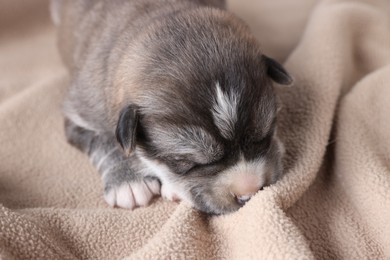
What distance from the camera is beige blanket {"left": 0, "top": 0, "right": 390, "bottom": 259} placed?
1955mm

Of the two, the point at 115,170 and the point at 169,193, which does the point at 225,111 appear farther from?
the point at 115,170

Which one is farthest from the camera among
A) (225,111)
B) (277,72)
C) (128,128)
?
(277,72)

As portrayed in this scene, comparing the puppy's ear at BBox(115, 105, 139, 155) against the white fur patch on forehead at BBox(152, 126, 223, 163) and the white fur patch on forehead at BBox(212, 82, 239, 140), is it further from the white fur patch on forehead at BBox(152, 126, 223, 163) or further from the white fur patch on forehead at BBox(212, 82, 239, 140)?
the white fur patch on forehead at BBox(212, 82, 239, 140)

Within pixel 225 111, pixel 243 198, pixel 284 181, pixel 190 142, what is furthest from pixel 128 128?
pixel 284 181

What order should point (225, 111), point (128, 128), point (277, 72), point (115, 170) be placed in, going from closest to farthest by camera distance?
point (225, 111) < point (128, 128) < point (277, 72) < point (115, 170)

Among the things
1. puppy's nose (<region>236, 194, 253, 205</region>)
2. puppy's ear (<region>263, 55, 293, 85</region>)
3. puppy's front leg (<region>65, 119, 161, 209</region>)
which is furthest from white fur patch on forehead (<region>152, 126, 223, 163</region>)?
puppy's ear (<region>263, 55, 293, 85</region>)

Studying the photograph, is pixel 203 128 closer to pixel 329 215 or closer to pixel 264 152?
pixel 264 152

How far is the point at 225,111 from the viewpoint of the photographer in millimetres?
1928

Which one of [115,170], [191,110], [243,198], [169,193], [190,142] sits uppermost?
[191,110]

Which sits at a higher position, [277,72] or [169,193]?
[277,72]

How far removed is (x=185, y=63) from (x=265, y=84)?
35 centimetres

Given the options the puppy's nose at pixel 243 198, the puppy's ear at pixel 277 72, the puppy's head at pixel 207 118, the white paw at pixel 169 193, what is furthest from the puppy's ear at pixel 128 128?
the puppy's ear at pixel 277 72

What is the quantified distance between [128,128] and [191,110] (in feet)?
0.89

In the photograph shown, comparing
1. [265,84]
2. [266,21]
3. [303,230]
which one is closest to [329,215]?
[303,230]
